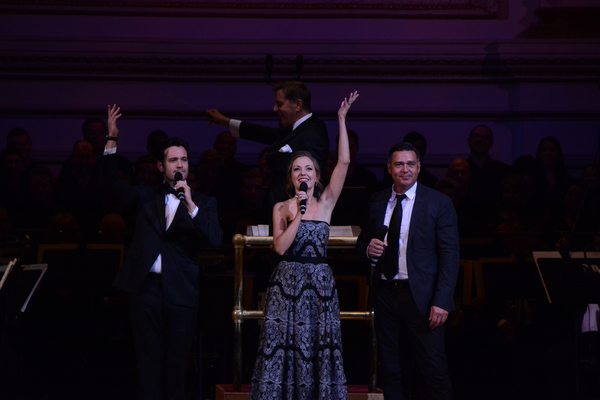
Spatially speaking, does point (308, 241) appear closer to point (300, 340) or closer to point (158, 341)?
point (300, 340)

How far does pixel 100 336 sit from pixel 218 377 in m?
0.96

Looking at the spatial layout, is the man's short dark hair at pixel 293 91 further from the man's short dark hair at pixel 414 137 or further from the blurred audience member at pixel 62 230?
the man's short dark hair at pixel 414 137

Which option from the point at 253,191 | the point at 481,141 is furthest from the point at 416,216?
the point at 481,141

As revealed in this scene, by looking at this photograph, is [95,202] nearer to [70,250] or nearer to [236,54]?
[70,250]

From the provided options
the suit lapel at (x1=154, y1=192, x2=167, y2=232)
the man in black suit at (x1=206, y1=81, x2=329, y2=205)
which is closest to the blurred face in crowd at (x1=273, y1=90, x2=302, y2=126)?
the man in black suit at (x1=206, y1=81, x2=329, y2=205)

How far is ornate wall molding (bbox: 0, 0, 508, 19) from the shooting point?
21.5ft

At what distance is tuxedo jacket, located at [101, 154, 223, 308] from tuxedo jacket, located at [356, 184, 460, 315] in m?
0.74

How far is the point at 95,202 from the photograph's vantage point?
590 centimetres

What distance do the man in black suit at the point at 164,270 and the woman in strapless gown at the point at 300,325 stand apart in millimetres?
337

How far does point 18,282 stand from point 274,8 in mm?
4336

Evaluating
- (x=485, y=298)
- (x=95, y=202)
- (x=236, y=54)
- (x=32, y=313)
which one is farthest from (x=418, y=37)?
(x=32, y=313)

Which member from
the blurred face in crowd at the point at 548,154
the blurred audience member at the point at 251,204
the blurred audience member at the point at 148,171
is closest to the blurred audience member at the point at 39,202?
the blurred audience member at the point at 148,171

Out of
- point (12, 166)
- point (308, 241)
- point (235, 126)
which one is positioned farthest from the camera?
point (12, 166)

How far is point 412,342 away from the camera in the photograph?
2781 mm
